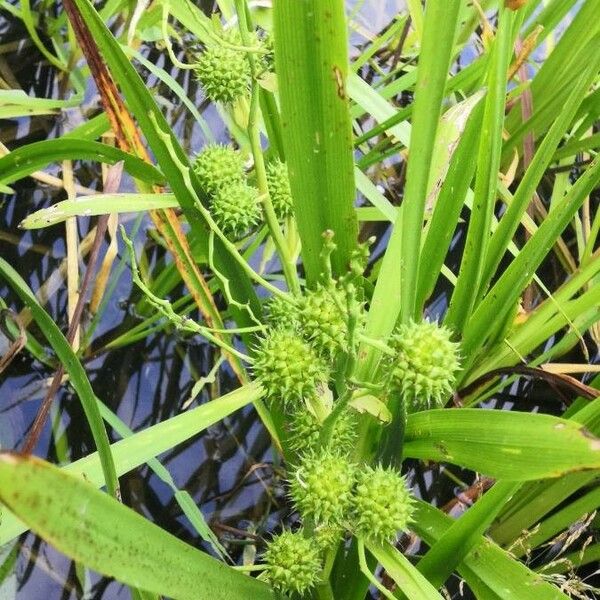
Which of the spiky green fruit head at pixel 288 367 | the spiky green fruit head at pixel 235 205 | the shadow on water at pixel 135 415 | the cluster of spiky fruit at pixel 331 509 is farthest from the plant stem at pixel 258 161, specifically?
the shadow on water at pixel 135 415

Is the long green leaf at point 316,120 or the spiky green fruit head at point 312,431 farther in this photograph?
the spiky green fruit head at point 312,431

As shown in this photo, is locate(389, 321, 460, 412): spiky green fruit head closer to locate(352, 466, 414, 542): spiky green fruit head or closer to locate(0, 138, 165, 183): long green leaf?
locate(352, 466, 414, 542): spiky green fruit head

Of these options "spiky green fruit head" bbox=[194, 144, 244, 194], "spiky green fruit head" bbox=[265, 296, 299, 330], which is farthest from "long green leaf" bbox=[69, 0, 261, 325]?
"spiky green fruit head" bbox=[265, 296, 299, 330]

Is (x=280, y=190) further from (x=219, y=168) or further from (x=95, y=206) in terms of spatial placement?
(x=95, y=206)

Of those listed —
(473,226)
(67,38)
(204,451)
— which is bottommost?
(204,451)

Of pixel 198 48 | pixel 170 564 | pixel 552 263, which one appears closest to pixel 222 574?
pixel 170 564

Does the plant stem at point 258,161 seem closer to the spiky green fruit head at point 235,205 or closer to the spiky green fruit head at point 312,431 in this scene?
the spiky green fruit head at point 235,205

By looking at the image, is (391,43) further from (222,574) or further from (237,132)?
(222,574)

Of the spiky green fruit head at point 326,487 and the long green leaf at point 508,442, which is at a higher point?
the long green leaf at point 508,442
